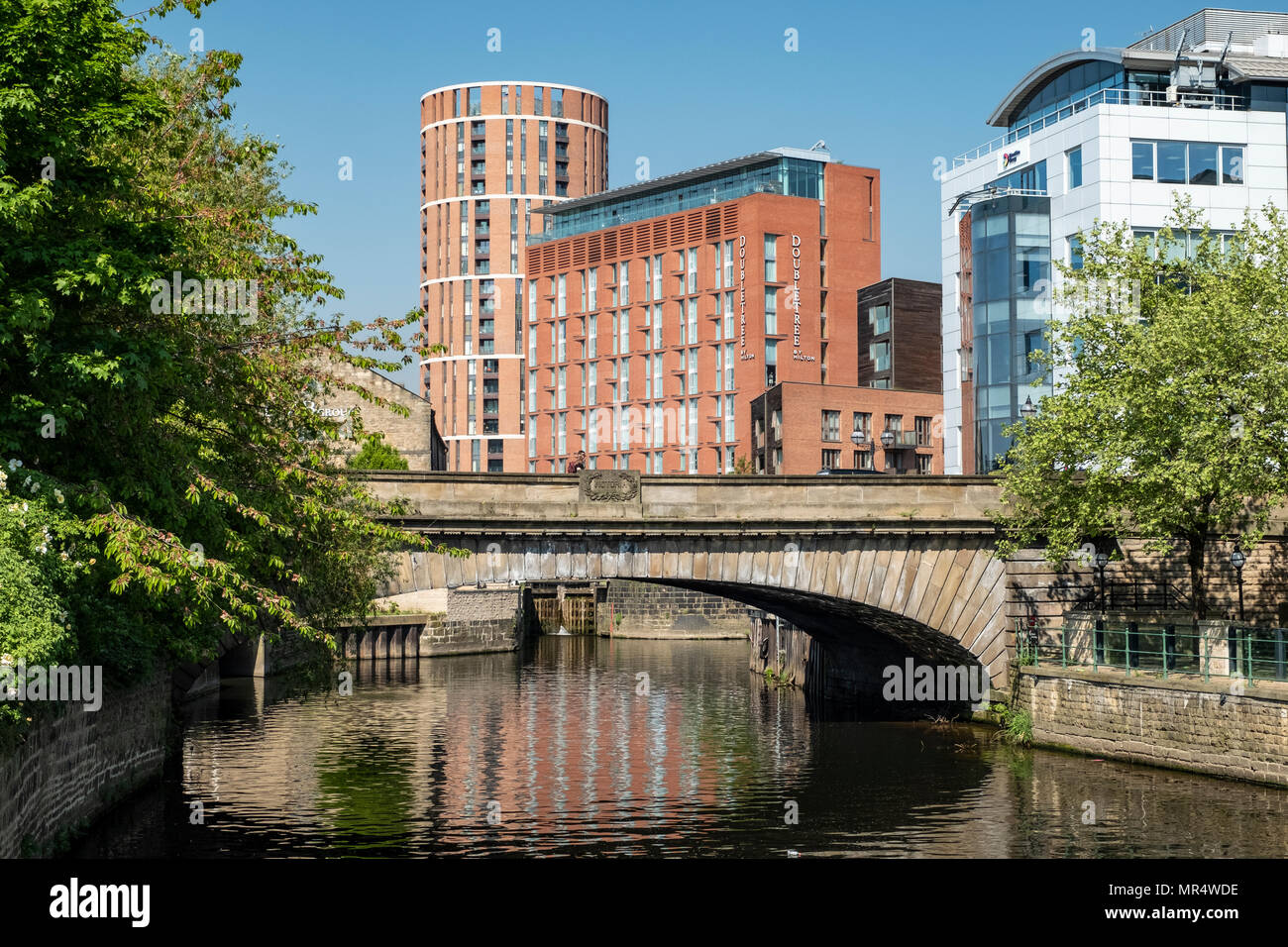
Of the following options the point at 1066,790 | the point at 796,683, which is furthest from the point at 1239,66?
the point at 1066,790

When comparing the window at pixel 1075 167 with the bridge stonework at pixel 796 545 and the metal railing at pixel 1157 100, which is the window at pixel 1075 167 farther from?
the bridge stonework at pixel 796 545

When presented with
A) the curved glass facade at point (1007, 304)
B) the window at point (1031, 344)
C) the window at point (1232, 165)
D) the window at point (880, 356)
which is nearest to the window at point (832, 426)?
the window at point (880, 356)

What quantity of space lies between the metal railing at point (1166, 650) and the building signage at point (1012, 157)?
40818mm

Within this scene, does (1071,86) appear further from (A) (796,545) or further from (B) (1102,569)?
(A) (796,545)

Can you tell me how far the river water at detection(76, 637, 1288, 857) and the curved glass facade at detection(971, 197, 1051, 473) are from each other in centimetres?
3058

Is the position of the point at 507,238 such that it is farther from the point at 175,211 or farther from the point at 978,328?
the point at 175,211

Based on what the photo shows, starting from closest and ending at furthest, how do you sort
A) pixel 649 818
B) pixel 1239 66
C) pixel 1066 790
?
pixel 649 818 → pixel 1066 790 → pixel 1239 66

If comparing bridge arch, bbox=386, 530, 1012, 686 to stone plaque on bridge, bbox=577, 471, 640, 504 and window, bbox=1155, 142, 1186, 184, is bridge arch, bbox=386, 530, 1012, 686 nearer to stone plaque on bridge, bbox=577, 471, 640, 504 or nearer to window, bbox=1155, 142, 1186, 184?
stone plaque on bridge, bbox=577, 471, 640, 504

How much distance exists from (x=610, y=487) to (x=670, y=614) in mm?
53437

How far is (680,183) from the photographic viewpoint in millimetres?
125438

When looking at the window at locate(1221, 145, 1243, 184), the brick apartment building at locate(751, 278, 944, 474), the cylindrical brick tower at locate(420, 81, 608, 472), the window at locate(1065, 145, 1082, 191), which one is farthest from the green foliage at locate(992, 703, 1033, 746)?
the cylindrical brick tower at locate(420, 81, 608, 472)

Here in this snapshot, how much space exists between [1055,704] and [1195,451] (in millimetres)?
6994

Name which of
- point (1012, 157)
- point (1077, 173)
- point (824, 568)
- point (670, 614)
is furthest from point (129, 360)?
point (670, 614)

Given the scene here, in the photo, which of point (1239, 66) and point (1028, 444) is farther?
point (1239, 66)
